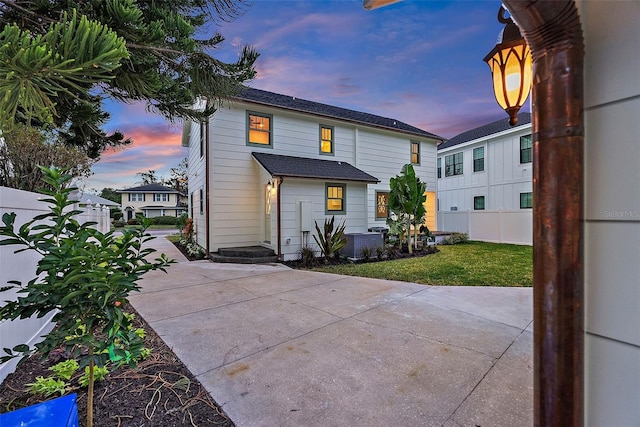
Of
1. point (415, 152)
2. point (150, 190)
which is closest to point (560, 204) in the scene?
point (415, 152)

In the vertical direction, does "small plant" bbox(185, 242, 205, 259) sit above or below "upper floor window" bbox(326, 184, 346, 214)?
below

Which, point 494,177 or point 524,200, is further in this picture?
point 494,177

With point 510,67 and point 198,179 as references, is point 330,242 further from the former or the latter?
point 510,67

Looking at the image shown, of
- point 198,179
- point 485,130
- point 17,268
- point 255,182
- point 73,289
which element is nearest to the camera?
point 73,289

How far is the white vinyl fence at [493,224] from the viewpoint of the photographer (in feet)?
41.2

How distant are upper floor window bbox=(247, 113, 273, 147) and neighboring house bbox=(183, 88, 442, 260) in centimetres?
3

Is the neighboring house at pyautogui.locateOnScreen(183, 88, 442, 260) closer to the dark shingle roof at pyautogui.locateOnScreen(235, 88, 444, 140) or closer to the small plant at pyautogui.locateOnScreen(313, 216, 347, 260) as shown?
the dark shingle roof at pyautogui.locateOnScreen(235, 88, 444, 140)

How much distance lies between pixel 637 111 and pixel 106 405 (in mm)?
3590

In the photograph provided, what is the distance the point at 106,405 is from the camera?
2.30m

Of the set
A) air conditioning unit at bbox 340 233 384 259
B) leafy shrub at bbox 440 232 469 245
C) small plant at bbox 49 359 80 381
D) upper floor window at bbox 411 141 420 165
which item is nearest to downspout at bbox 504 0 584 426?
small plant at bbox 49 359 80 381

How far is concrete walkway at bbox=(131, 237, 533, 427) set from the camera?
230 centimetres

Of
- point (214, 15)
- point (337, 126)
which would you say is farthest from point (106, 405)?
point (337, 126)

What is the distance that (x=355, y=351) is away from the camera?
3227 mm

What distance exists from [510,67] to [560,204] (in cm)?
214
